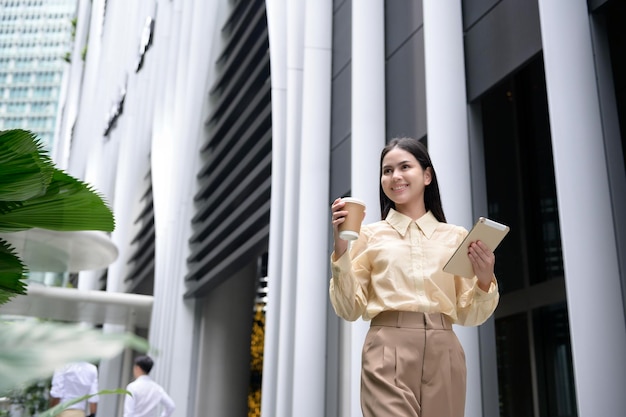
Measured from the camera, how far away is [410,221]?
2764mm

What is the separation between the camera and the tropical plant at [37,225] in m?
1.12

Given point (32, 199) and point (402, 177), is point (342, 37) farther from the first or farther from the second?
point (32, 199)

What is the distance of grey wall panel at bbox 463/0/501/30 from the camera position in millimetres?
5242

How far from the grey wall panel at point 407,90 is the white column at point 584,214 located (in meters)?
2.06

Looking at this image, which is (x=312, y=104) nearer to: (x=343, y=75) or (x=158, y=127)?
(x=343, y=75)

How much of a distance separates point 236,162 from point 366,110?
17.2 feet

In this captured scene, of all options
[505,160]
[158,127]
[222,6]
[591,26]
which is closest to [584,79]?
[591,26]

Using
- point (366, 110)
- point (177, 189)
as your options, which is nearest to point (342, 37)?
point (366, 110)

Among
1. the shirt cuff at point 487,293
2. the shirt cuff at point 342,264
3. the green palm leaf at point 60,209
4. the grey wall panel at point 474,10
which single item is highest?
the grey wall panel at point 474,10

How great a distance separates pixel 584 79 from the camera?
3857 mm

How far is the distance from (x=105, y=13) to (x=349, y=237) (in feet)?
96.7

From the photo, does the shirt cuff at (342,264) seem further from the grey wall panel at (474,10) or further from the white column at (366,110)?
the white column at (366,110)

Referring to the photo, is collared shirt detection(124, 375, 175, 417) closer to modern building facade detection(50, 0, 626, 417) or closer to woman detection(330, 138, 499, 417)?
modern building facade detection(50, 0, 626, 417)

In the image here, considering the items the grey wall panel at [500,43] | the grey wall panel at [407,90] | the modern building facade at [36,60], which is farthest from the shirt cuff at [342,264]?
the modern building facade at [36,60]
